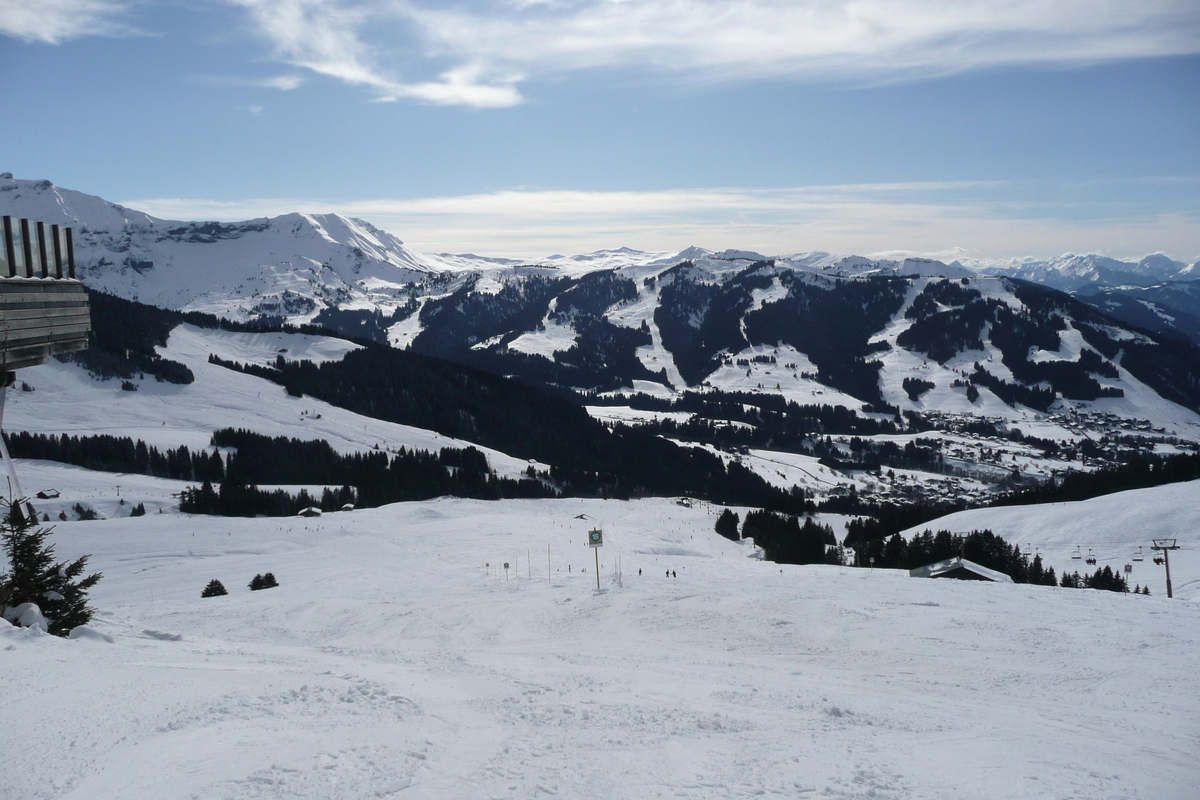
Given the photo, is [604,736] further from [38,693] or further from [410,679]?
[38,693]

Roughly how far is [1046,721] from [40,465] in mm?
130576

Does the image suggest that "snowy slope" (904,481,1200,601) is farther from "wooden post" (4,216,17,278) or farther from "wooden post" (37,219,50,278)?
"wooden post" (4,216,17,278)

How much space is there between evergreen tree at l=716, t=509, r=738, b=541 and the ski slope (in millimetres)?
53352

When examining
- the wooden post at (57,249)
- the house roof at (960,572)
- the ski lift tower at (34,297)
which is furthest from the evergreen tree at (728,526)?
the wooden post at (57,249)

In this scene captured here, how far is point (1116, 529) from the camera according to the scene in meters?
73.9

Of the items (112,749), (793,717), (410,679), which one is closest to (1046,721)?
(793,717)

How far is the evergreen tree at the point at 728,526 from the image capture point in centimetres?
9188

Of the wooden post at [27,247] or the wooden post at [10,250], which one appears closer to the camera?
the wooden post at [10,250]

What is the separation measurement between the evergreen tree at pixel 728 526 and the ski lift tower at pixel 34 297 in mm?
84926

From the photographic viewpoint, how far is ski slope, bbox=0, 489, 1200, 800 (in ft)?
35.1

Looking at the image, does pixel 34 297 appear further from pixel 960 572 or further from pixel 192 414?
pixel 192 414

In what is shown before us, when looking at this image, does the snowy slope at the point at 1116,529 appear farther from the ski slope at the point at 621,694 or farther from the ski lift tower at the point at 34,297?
the ski lift tower at the point at 34,297

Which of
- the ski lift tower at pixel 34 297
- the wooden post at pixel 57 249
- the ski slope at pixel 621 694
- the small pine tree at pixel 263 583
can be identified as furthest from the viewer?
the small pine tree at pixel 263 583

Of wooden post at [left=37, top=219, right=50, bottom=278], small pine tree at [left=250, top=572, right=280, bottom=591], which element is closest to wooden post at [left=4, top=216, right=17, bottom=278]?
wooden post at [left=37, top=219, right=50, bottom=278]
